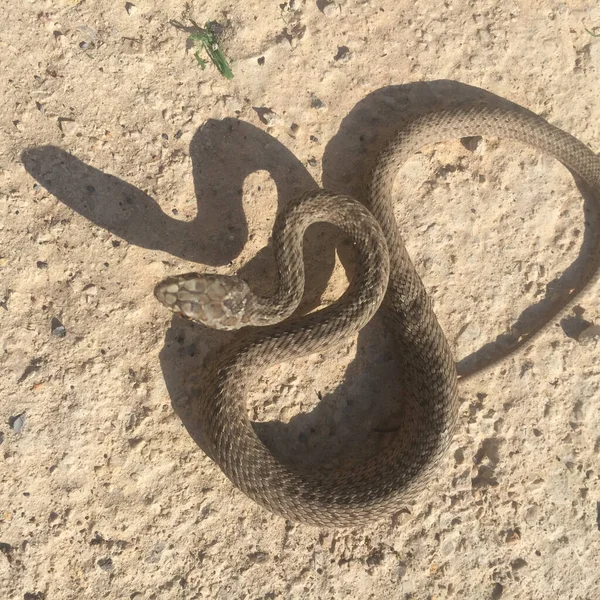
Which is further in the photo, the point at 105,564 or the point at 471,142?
the point at 471,142

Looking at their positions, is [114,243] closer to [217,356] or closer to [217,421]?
[217,356]

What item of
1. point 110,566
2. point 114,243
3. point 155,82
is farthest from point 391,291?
point 110,566

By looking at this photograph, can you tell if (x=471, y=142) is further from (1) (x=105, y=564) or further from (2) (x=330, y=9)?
(1) (x=105, y=564)

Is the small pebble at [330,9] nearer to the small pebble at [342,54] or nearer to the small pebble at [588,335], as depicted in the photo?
the small pebble at [342,54]

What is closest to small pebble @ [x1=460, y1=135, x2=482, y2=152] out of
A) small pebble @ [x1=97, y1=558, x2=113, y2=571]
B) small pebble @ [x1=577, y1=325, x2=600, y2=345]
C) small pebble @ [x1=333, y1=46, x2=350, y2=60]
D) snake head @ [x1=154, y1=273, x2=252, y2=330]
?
small pebble @ [x1=333, y1=46, x2=350, y2=60]

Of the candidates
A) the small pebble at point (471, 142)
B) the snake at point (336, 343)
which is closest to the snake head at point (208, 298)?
the snake at point (336, 343)

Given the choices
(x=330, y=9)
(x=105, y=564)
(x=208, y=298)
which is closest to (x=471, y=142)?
(x=330, y=9)
